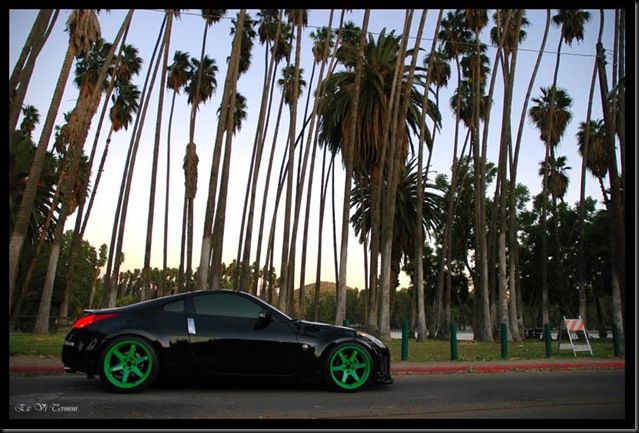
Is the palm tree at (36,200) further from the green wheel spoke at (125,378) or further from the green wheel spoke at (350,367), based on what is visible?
the green wheel spoke at (350,367)

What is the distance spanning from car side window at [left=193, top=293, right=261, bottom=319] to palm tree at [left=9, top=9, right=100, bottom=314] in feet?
8.12

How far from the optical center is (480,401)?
7055mm

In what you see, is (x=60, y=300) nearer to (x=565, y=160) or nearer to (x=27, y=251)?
(x=27, y=251)

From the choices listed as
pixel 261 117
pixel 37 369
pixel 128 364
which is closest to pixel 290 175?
pixel 261 117

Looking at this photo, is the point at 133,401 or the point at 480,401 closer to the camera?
the point at 133,401

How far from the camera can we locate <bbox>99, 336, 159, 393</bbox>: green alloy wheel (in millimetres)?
6918

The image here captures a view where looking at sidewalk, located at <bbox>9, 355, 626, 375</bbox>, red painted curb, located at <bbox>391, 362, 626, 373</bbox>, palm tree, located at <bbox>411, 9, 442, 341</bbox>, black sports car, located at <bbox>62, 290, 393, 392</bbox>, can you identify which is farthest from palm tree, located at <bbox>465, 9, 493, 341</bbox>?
black sports car, located at <bbox>62, 290, 393, 392</bbox>

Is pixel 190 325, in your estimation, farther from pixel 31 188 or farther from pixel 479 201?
pixel 479 201

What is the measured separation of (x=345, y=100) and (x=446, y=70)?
11.8m

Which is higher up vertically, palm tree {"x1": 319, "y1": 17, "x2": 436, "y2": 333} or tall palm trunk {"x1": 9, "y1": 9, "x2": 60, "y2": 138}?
palm tree {"x1": 319, "y1": 17, "x2": 436, "y2": 333}

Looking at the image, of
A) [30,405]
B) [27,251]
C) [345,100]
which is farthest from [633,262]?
[27,251]

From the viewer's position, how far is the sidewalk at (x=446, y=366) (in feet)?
29.7

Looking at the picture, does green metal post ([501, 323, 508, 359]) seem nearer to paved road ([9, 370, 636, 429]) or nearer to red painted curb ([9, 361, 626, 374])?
red painted curb ([9, 361, 626, 374])

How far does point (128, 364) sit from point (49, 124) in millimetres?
10177
